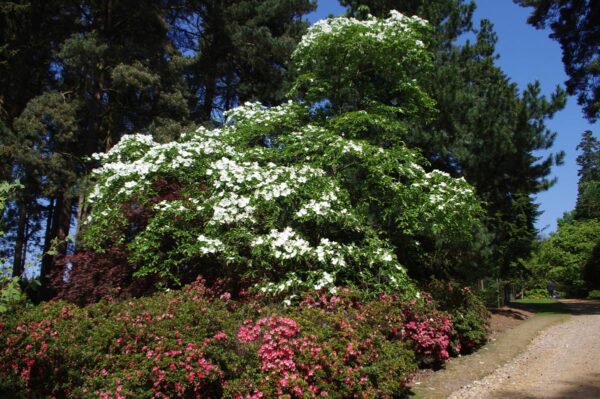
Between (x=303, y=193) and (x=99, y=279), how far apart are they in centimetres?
389

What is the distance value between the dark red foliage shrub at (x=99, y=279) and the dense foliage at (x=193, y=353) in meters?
2.11

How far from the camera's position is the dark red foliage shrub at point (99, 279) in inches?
294

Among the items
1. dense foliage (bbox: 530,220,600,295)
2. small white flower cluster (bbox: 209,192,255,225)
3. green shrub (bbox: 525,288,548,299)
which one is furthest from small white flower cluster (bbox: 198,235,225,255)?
green shrub (bbox: 525,288,548,299)

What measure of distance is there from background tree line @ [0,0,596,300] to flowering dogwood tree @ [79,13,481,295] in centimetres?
128

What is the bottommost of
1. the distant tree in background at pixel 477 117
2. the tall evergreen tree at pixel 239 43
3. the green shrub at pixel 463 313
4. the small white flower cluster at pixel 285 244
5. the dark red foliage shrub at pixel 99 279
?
the green shrub at pixel 463 313

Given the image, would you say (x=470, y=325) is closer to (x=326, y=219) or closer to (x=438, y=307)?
(x=438, y=307)

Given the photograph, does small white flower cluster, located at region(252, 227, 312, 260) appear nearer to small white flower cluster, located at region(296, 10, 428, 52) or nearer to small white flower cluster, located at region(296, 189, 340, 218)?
small white flower cluster, located at region(296, 189, 340, 218)

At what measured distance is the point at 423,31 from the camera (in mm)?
9906

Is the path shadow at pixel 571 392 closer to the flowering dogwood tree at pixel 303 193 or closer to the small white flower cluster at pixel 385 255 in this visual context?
the flowering dogwood tree at pixel 303 193

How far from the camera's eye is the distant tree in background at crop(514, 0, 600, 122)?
523 inches

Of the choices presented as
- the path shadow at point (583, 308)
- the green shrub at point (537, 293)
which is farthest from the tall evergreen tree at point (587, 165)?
the path shadow at point (583, 308)

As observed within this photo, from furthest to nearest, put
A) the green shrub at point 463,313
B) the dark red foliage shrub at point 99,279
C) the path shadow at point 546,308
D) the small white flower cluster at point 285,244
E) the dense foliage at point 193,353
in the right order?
the path shadow at point 546,308 < the green shrub at point 463,313 < the dark red foliage shrub at point 99,279 < the small white flower cluster at point 285,244 < the dense foliage at point 193,353

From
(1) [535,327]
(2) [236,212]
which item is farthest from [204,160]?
(1) [535,327]

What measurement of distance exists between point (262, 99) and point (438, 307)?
1117cm
